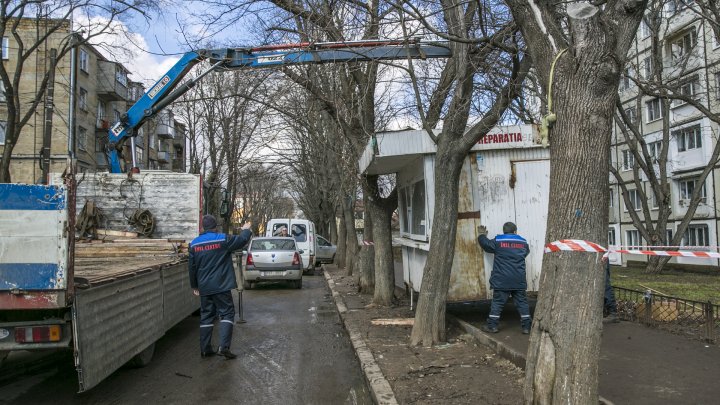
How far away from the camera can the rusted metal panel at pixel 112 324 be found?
481 cm

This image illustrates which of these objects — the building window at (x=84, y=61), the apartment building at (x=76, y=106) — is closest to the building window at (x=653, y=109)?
the apartment building at (x=76, y=106)

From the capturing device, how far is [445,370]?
20.0 feet

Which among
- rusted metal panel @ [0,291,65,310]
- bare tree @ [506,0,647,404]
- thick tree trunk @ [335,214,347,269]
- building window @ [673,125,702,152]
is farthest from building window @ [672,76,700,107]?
thick tree trunk @ [335,214,347,269]

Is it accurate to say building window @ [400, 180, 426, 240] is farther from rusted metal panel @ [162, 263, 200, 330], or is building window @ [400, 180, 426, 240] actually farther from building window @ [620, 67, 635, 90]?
building window @ [620, 67, 635, 90]

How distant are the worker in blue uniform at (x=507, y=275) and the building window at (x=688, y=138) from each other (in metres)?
24.9

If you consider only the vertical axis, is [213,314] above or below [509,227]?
below

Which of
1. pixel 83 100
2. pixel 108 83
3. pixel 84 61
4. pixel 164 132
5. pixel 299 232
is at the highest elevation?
pixel 84 61

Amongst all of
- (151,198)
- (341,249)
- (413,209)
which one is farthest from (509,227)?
(341,249)

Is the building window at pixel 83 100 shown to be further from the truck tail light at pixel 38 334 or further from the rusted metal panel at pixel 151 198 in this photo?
the truck tail light at pixel 38 334

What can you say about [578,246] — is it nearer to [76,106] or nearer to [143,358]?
[143,358]

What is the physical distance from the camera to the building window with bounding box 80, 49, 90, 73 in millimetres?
34625

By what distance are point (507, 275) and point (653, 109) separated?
29588 mm

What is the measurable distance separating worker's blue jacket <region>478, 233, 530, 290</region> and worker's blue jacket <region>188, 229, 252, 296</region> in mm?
3478

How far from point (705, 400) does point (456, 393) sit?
2.07 m
